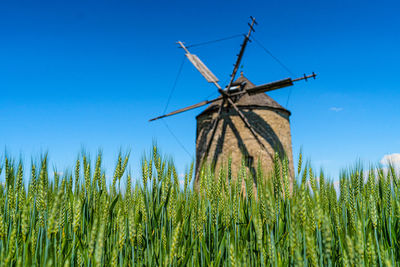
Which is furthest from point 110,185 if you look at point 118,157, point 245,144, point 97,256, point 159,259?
point 245,144

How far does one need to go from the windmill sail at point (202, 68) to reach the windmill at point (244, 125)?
0.77 metres

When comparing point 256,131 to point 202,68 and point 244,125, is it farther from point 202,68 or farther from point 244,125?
point 202,68

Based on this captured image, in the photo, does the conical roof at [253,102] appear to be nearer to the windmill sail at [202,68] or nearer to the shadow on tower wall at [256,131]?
the shadow on tower wall at [256,131]

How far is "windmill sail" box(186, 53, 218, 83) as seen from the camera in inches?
498

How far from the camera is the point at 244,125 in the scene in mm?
10617

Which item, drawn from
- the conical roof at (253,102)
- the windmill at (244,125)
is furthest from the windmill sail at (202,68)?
the conical roof at (253,102)

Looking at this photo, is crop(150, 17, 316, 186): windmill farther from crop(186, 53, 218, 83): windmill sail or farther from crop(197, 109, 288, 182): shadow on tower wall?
crop(186, 53, 218, 83): windmill sail

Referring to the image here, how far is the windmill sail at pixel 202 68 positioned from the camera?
12641 millimetres

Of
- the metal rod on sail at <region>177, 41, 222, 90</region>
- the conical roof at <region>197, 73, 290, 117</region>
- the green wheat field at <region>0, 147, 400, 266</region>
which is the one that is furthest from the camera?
the metal rod on sail at <region>177, 41, 222, 90</region>

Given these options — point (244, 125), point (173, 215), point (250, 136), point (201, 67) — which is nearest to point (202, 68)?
point (201, 67)

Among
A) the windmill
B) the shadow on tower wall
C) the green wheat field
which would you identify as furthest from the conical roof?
the green wheat field

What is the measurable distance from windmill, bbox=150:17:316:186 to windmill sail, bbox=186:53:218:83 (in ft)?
2.53

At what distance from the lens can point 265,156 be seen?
10344mm

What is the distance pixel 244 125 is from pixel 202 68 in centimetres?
382
